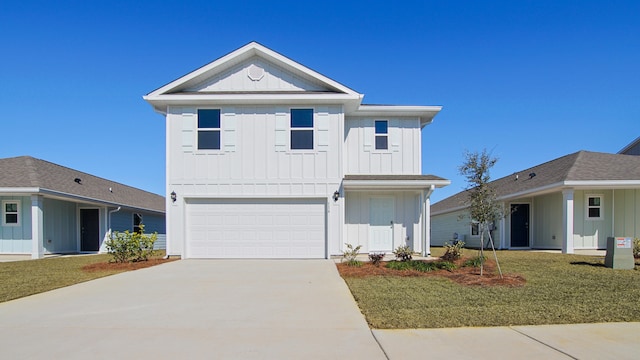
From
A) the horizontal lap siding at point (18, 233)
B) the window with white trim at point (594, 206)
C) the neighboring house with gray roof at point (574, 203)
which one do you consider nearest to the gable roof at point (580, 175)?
the neighboring house with gray roof at point (574, 203)

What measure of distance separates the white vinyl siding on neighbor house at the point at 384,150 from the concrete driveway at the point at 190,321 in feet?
22.7

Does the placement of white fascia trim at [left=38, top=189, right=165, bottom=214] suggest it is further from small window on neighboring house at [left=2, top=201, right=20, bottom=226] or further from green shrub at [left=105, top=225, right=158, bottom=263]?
green shrub at [left=105, top=225, right=158, bottom=263]

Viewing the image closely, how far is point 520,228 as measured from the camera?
64.8ft

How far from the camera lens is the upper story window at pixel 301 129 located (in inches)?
560

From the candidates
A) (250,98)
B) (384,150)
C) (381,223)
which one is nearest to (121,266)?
(250,98)

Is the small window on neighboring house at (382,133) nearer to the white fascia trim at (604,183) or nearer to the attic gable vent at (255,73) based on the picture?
the attic gable vent at (255,73)

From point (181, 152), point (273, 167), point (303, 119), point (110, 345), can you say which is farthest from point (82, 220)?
point (110, 345)

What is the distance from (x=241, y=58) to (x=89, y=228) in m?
12.5

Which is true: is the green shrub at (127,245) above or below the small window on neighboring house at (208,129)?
below

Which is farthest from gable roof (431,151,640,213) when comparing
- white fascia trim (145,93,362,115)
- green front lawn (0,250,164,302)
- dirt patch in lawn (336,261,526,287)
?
green front lawn (0,250,164,302)

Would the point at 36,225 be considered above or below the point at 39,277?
above

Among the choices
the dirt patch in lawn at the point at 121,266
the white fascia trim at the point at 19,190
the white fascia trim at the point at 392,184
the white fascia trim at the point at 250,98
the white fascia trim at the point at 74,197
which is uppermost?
the white fascia trim at the point at 250,98

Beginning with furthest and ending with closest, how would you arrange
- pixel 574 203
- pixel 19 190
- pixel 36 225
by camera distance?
pixel 574 203
pixel 36 225
pixel 19 190

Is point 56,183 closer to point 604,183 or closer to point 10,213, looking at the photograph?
point 10,213
